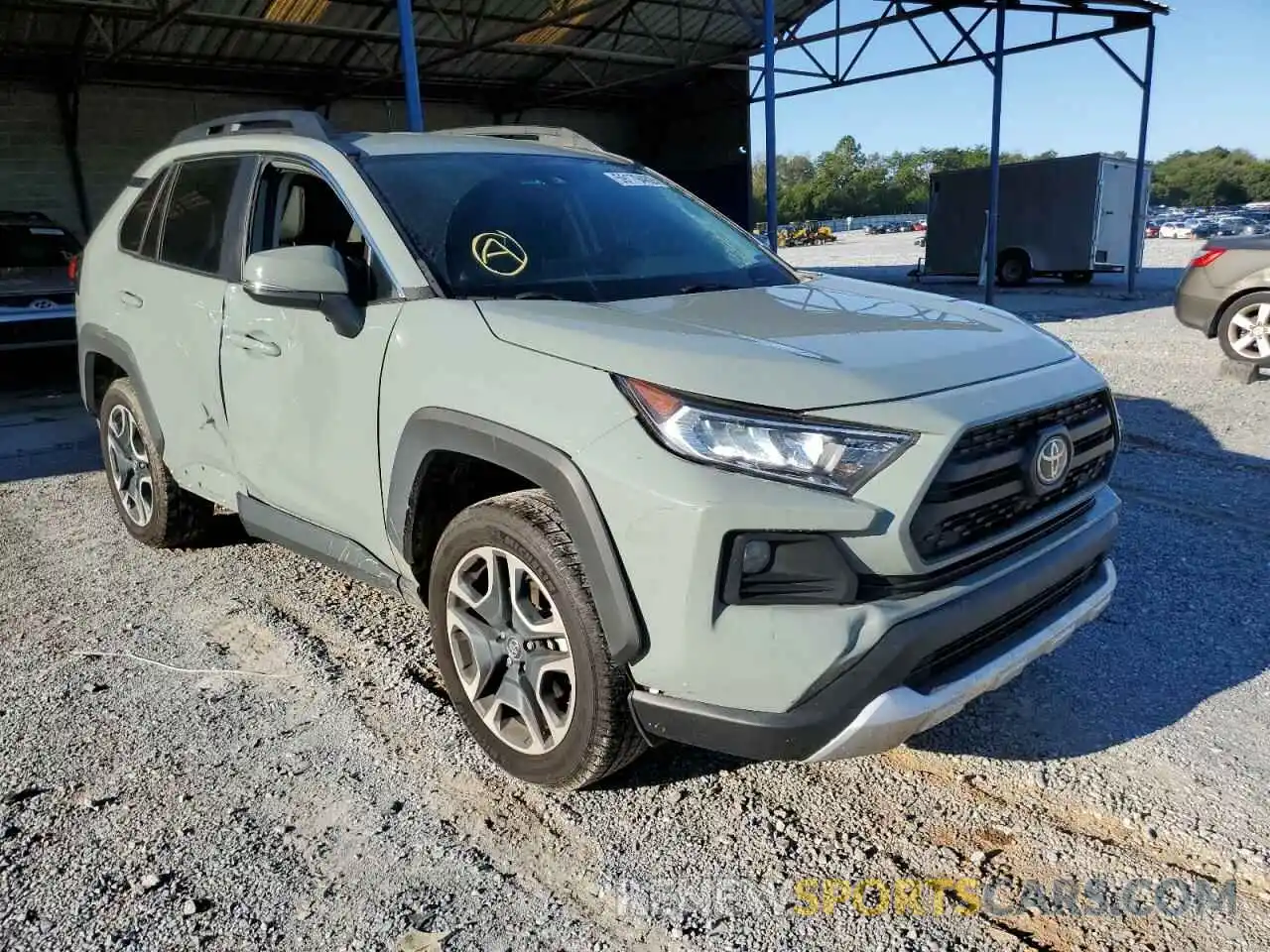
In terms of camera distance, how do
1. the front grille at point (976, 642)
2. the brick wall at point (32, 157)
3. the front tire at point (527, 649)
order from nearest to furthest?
the front grille at point (976, 642) → the front tire at point (527, 649) → the brick wall at point (32, 157)

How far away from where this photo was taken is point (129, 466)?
458 centimetres

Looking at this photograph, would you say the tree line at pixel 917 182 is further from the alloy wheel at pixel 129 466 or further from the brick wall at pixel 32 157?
the alloy wheel at pixel 129 466

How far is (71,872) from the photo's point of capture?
233 centimetres

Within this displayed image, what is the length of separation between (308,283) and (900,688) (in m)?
1.99

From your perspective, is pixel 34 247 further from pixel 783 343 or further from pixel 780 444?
pixel 780 444

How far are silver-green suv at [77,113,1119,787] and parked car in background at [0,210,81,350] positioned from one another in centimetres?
639

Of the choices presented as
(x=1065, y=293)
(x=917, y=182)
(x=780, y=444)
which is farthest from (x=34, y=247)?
(x=917, y=182)

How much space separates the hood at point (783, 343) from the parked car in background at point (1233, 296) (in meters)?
6.81

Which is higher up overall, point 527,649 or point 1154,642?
point 527,649

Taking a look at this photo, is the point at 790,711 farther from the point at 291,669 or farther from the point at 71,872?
the point at 291,669

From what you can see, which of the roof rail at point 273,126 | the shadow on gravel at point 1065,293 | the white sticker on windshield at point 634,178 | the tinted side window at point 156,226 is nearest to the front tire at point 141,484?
the tinted side window at point 156,226

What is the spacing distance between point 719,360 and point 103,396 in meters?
3.87

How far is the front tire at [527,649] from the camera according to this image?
2.32 m

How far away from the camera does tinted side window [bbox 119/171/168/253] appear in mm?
4340
